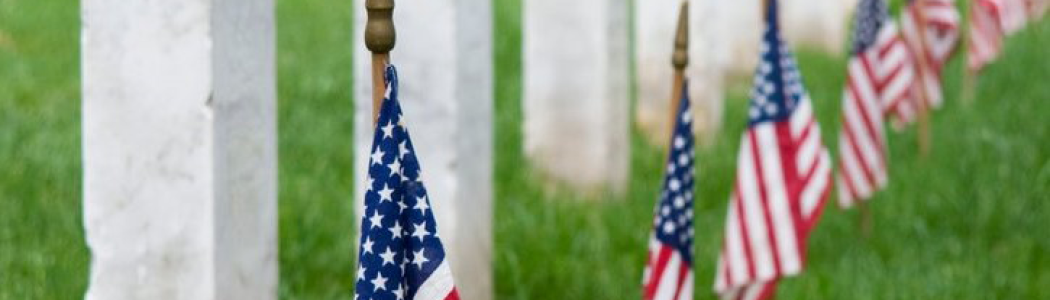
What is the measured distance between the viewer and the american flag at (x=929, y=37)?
10.8m

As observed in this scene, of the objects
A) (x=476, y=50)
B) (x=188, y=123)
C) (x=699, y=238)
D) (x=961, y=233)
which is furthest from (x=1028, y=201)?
Answer: (x=188, y=123)

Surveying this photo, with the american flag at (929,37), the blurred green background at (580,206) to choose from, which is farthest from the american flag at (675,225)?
the american flag at (929,37)

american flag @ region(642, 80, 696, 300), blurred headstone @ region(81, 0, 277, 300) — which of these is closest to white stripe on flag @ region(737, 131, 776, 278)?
american flag @ region(642, 80, 696, 300)

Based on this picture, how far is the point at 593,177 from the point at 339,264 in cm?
221

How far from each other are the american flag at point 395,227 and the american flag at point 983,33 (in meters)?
7.52

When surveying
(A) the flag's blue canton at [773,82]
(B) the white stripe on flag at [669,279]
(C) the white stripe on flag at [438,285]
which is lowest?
(B) the white stripe on flag at [669,279]

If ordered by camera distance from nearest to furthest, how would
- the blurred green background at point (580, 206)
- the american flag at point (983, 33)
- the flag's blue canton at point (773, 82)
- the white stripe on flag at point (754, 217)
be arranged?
the white stripe on flag at point (754, 217) < the flag's blue canton at point (773, 82) < the blurred green background at point (580, 206) < the american flag at point (983, 33)

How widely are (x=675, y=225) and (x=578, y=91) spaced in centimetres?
364

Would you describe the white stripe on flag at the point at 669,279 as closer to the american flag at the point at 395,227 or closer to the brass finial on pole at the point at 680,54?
the brass finial on pole at the point at 680,54

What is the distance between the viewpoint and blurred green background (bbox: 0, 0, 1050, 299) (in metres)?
7.61

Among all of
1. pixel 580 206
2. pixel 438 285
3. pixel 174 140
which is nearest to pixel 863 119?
pixel 580 206

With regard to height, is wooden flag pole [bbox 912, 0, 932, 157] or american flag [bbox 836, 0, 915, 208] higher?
american flag [bbox 836, 0, 915, 208]

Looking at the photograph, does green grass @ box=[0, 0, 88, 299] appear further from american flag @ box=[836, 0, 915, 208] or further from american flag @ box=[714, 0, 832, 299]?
american flag @ box=[836, 0, 915, 208]

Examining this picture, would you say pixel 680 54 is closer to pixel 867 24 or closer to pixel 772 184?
pixel 772 184
